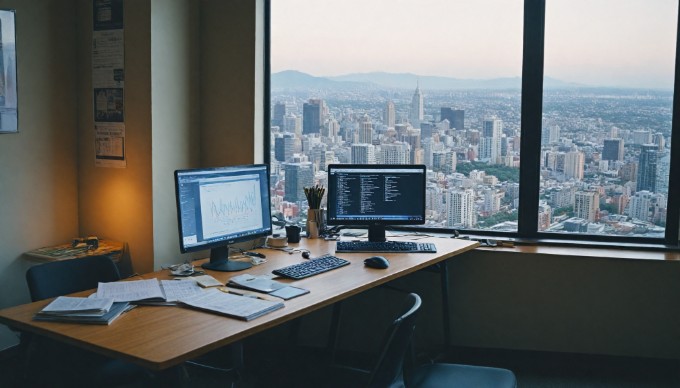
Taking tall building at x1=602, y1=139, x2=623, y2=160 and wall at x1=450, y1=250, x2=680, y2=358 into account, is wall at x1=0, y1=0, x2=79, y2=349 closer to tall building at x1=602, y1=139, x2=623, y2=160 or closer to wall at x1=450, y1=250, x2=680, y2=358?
wall at x1=450, y1=250, x2=680, y2=358

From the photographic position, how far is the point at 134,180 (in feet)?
14.4

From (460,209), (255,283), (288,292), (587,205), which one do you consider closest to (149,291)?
(255,283)

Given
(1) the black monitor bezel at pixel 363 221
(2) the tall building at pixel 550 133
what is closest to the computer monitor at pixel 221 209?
(1) the black monitor bezel at pixel 363 221

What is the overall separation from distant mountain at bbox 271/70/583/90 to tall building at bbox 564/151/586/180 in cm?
41

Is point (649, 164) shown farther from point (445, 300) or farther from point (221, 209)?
point (221, 209)


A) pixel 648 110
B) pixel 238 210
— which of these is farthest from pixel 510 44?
pixel 238 210

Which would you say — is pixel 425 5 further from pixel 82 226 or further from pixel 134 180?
pixel 82 226

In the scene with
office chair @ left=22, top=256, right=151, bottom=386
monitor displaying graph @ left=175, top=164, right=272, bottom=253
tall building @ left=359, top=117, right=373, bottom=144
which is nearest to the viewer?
office chair @ left=22, top=256, right=151, bottom=386

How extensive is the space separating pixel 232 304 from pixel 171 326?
31 cm

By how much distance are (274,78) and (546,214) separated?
195 centimetres

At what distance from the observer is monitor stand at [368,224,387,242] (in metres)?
4.27

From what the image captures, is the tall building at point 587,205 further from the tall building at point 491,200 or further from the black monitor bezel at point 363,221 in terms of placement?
the black monitor bezel at point 363,221

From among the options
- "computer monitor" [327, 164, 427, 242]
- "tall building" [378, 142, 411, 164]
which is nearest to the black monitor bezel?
"computer monitor" [327, 164, 427, 242]

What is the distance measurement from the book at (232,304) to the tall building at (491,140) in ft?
6.81
